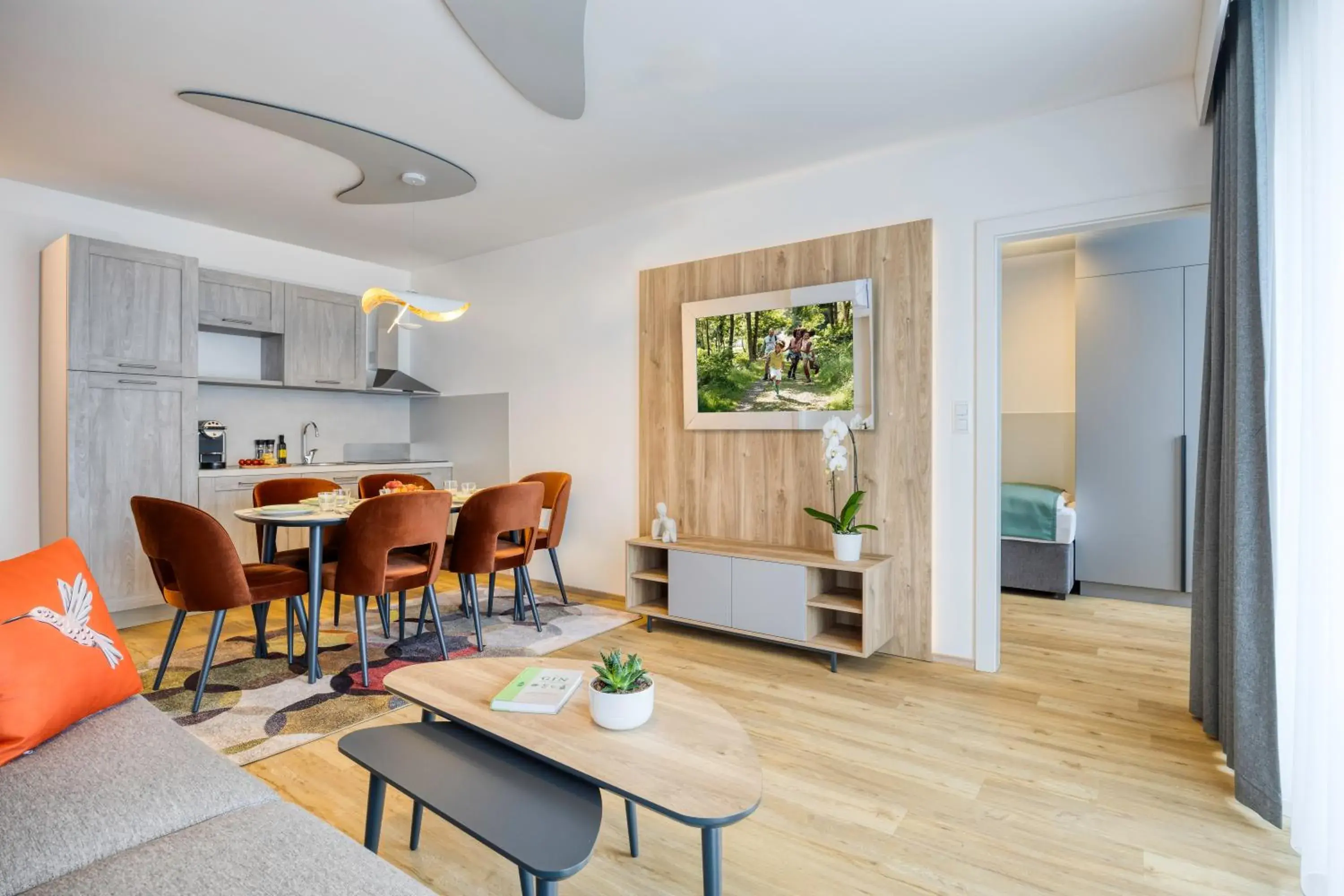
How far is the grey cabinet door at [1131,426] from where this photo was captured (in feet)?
15.1

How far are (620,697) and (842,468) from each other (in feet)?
7.46

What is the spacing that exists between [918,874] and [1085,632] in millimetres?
2848

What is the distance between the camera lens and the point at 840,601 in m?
3.47

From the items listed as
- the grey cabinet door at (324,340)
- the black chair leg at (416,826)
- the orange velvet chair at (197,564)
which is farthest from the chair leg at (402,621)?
the grey cabinet door at (324,340)

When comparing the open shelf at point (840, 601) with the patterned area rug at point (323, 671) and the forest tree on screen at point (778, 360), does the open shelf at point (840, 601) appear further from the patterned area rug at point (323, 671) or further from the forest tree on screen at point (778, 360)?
the patterned area rug at point (323, 671)

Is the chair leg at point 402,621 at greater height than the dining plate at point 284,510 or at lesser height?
lesser

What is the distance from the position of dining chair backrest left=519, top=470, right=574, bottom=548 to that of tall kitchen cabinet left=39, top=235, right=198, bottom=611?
226 cm

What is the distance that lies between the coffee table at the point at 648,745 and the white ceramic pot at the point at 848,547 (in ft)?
5.86

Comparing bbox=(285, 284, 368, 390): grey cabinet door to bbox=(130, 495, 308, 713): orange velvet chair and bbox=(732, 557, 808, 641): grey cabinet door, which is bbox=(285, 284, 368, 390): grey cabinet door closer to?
bbox=(130, 495, 308, 713): orange velvet chair

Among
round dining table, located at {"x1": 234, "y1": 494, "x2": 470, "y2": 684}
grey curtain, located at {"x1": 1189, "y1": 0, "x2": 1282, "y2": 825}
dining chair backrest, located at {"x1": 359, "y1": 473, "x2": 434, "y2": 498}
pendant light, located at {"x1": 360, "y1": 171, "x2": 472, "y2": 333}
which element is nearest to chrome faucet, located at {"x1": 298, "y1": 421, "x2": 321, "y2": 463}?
dining chair backrest, located at {"x1": 359, "y1": 473, "x2": 434, "y2": 498}

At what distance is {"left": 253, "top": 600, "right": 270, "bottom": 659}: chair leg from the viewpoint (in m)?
3.39

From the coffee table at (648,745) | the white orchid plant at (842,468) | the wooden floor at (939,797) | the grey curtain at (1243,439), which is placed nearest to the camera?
the coffee table at (648,745)

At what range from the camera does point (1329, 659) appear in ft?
5.36

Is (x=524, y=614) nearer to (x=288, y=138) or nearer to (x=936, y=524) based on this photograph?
(x=936, y=524)
